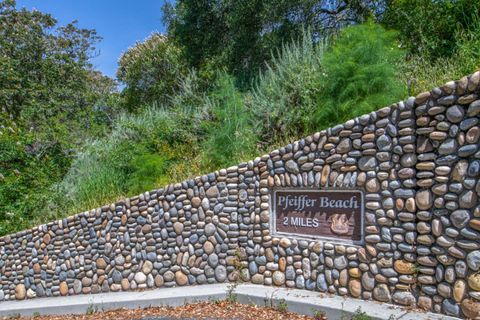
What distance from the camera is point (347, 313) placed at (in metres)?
5.19

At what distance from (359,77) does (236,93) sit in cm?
332

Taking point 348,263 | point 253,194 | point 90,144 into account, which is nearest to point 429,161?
point 348,263

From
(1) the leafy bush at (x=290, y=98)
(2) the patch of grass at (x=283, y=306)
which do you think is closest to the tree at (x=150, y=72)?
(1) the leafy bush at (x=290, y=98)

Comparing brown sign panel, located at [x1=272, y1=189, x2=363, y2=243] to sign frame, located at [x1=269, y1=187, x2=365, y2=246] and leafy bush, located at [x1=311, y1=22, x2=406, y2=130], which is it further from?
leafy bush, located at [x1=311, y1=22, x2=406, y2=130]

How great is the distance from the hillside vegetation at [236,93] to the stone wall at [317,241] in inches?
47.4

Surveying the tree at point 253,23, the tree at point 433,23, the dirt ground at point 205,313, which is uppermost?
the tree at point 253,23

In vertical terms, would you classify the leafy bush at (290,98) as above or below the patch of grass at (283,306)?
above

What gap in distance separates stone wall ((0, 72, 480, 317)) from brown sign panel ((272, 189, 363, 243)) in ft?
0.43

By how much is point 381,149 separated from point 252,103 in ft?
15.8

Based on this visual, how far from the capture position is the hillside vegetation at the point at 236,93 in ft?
26.2

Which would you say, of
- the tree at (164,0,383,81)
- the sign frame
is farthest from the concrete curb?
the tree at (164,0,383,81)

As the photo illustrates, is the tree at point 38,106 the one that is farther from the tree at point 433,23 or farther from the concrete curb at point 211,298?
the tree at point 433,23

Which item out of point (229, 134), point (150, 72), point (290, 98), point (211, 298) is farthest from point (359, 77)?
point (150, 72)

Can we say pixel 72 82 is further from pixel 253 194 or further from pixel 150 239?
pixel 253 194
